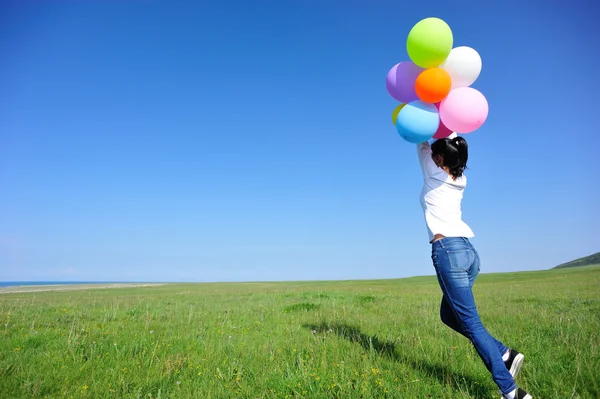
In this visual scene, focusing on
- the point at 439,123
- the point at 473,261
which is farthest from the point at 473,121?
the point at 473,261

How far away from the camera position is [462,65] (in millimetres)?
4094

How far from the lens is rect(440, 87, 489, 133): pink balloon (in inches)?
150

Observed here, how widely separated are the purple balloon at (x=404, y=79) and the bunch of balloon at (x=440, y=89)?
0.05 metres

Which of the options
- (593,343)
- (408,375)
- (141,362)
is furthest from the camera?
(593,343)

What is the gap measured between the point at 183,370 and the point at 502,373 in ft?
10.8

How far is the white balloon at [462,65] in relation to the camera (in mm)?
4105

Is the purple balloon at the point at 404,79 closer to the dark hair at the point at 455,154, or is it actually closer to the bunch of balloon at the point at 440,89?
the bunch of balloon at the point at 440,89

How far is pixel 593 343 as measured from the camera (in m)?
4.65

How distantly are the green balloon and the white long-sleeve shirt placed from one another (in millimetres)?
1261

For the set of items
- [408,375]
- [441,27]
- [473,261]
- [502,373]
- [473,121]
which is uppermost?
[441,27]

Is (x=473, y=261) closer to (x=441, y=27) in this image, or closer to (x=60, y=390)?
(x=441, y=27)

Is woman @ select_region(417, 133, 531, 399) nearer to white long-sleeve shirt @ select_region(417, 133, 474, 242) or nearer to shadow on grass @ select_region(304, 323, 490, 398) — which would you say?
white long-sleeve shirt @ select_region(417, 133, 474, 242)

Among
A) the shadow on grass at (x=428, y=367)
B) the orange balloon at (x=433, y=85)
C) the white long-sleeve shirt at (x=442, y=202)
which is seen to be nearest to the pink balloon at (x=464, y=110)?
the orange balloon at (x=433, y=85)

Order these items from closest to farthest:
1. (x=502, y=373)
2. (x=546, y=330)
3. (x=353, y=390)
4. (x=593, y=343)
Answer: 1. (x=502, y=373)
2. (x=353, y=390)
3. (x=593, y=343)
4. (x=546, y=330)
